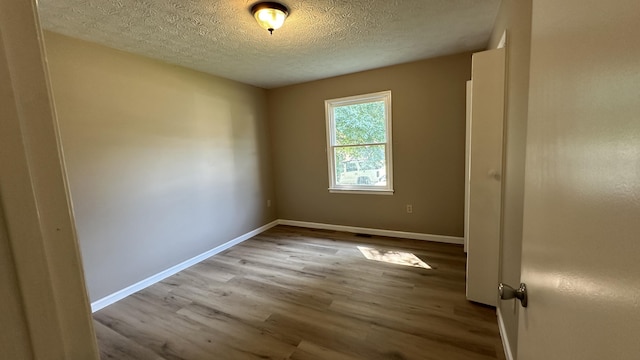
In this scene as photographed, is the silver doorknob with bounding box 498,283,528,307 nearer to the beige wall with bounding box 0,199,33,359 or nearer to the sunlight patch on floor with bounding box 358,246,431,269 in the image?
the beige wall with bounding box 0,199,33,359

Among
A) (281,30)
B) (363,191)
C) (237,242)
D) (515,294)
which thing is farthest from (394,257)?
(281,30)

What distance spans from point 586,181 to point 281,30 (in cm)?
252

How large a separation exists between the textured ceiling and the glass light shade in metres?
0.09

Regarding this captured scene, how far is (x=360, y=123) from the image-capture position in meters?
4.05

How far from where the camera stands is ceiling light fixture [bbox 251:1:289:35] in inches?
76.7

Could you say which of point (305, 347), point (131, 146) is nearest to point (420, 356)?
point (305, 347)

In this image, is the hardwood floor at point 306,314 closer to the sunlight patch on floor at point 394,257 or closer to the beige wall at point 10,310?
the sunlight patch on floor at point 394,257

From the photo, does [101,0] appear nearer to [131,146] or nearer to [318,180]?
[131,146]

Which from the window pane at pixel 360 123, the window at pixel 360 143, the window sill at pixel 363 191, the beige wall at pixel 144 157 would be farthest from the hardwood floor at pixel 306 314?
the window pane at pixel 360 123

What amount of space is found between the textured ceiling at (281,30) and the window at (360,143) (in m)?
0.70

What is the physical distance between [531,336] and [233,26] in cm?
264

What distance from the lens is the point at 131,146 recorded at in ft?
9.00

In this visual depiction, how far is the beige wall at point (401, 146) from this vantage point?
3432mm

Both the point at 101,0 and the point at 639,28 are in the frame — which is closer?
the point at 639,28
